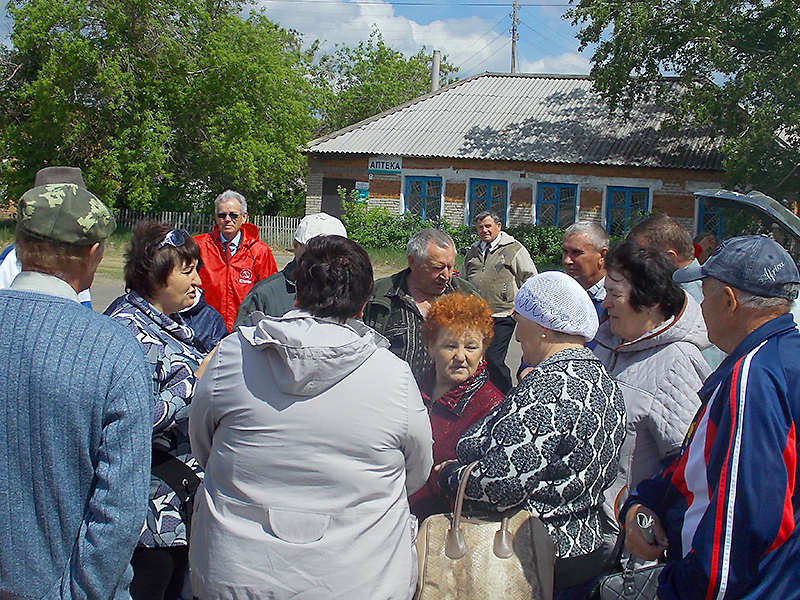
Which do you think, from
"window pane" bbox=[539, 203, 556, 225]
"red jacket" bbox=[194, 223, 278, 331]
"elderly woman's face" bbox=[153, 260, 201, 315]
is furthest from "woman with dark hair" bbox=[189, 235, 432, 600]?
"window pane" bbox=[539, 203, 556, 225]

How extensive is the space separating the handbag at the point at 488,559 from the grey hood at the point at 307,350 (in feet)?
1.95

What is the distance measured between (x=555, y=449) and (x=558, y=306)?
506 millimetres

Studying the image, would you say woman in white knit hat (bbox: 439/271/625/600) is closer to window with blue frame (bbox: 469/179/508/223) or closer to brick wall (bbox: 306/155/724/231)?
brick wall (bbox: 306/155/724/231)

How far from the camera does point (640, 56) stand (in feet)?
61.5

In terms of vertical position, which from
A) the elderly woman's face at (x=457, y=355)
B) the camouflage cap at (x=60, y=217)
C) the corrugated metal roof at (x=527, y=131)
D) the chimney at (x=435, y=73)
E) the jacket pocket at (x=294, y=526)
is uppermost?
the chimney at (x=435, y=73)

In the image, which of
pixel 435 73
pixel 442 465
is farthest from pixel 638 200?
pixel 442 465

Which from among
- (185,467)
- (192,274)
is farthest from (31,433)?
(192,274)

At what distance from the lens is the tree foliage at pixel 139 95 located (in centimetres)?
2186

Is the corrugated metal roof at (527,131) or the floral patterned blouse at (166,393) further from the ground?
the corrugated metal roof at (527,131)

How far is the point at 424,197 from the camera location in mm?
23922

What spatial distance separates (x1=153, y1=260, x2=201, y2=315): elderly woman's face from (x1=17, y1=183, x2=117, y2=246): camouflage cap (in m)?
0.91

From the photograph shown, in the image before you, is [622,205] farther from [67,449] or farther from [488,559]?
[67,449]

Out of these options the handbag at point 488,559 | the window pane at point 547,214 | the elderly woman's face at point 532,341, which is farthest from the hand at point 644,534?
the window pane at point 547,214

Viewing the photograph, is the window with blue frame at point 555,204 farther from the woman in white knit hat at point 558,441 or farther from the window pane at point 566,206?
the woman in white knit hat at point 558,441
